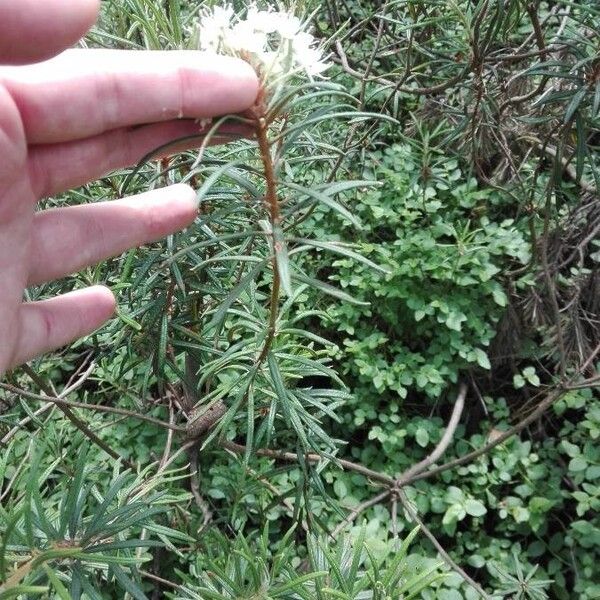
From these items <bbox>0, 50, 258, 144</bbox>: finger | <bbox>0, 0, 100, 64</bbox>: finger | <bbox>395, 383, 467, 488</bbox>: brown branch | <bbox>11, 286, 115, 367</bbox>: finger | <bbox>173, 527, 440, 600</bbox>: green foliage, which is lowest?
<bbox>395, 383, 467, 488</bbox>: brown branch

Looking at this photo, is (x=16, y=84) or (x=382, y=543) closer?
(x=16, y=84)

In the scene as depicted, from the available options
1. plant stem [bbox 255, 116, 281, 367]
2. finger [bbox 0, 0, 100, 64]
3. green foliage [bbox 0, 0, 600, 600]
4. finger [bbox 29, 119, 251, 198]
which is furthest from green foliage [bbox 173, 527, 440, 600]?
finger [bbox 0, 0, 100, 64]

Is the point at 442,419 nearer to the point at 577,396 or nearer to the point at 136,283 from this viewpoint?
the point at 577,396

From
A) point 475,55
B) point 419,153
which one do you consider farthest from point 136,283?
point 419,153

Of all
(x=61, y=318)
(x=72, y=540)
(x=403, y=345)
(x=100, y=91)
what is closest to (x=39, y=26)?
(x=100, y=91)

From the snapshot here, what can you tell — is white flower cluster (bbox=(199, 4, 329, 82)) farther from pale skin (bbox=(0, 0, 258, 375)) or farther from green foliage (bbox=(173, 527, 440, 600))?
green foliage (bbox=(173, 527, 440, 600))

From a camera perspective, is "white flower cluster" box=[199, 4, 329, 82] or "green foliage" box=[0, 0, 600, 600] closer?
"white flower cluster" box=[199, 4, 329, 82]

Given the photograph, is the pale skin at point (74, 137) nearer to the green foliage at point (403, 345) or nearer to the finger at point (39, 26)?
the finger at point (39, 26)

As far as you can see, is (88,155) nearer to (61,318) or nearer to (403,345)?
(61,318)
